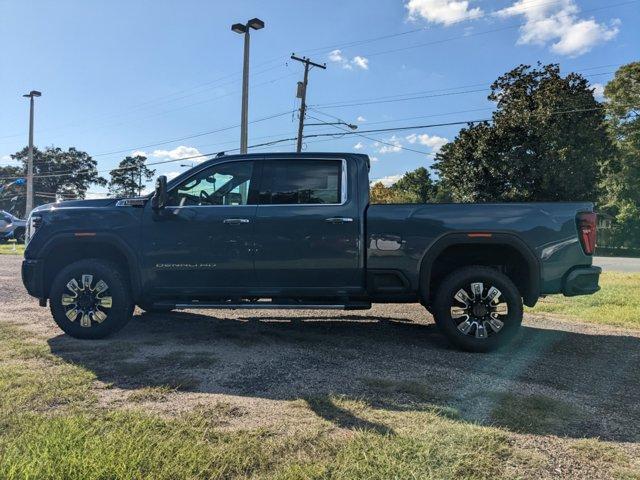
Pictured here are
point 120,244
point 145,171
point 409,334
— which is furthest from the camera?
point 145,171

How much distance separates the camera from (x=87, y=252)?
222 inches

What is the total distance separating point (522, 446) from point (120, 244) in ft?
14.1

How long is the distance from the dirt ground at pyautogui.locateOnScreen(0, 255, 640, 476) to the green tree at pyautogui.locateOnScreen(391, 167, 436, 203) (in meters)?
60.2

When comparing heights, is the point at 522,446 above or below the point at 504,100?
below

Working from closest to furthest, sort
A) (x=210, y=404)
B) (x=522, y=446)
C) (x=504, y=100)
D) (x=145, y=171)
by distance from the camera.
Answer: (x=522, y=446) < (x=210, y=404) < (x=504, y=100) < (x=145, y=171)

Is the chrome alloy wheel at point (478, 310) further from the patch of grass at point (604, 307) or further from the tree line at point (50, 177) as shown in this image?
the tree line at point (50, 177)

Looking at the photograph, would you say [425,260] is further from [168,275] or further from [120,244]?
[120,244]

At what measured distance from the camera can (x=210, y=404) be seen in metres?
3.57

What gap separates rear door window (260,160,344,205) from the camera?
529cm

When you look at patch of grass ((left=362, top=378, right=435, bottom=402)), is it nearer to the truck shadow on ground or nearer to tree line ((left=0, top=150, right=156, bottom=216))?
the truck shadow on ground

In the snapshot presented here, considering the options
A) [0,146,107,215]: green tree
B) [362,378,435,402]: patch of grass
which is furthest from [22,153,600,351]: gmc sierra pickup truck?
[0,146,107,215]: green tree

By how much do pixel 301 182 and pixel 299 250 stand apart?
0.77 metres

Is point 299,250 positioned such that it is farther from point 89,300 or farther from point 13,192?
point 13,192

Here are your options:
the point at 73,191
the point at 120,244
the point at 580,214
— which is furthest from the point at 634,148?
the point at 73,191
